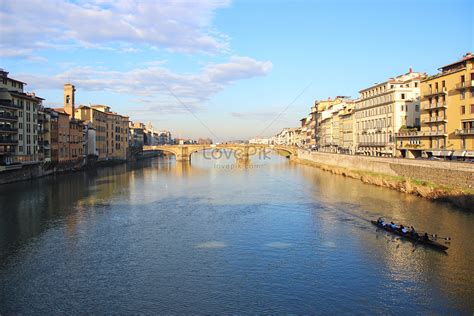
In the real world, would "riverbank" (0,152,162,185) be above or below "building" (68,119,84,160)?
below

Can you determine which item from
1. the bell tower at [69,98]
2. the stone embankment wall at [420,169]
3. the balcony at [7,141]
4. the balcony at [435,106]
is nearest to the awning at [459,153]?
the stone embankment wall at [420,169]

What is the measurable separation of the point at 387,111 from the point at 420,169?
19112mm

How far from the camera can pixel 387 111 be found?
52.5 m

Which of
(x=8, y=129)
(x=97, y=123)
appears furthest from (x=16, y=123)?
(x=97, y=123)

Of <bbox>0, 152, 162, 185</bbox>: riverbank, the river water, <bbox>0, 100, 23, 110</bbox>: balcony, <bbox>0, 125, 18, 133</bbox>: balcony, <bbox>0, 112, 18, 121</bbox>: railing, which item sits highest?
<bbox>0, 100, 23, 110</bbox>: balcony

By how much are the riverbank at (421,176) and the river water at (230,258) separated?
1.19 m

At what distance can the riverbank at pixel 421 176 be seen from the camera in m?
27.8

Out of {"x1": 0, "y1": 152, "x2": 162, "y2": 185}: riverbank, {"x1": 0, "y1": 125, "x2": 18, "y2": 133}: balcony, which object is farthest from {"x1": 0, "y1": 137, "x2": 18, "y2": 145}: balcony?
{"x1": 0, "y1": 152, "x2": 162, "y2": 185}: riverbank

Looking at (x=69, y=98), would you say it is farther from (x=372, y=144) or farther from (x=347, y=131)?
(x=372, y=144)

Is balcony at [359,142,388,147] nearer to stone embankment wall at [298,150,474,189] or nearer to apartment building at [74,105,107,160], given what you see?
stone embankment wall at [298,150,474,189]

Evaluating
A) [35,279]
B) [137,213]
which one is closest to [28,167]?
[137,213]

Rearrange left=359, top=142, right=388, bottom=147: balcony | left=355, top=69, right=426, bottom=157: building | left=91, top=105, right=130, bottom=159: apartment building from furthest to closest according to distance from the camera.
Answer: left=91, top=105, right=130, bottom=159: apartment building
left=359, top=142, right=388, bottom=147: balcony
left=355, top=69, right=426, bottom=157: building

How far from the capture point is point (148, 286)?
15305 mm

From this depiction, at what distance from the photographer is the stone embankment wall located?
93.2ft
